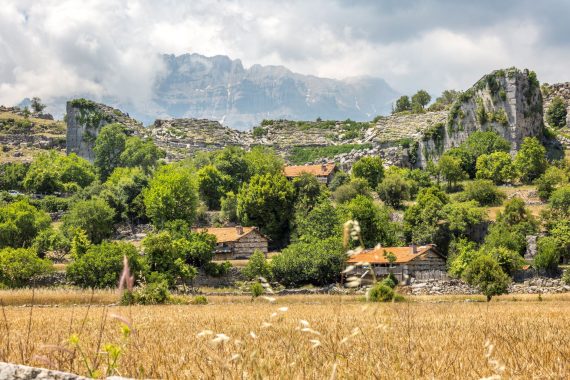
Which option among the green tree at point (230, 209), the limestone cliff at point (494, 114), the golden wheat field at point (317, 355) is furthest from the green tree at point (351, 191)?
the golden wheat field at point (317, 355)

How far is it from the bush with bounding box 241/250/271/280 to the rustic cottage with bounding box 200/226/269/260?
6984 mm

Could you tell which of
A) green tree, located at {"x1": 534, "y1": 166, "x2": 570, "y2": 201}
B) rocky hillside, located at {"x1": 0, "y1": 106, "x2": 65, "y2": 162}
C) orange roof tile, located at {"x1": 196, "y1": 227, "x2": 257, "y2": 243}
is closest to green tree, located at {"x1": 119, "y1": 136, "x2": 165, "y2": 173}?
rocky hillside, located at {"x1": 0, "y1": 106, "x2": 65, "y2": 162}

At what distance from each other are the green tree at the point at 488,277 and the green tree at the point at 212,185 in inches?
1700

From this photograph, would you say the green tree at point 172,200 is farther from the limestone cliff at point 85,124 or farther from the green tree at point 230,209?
the limestone cliff at point 85,124

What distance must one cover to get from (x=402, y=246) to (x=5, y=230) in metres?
42.8

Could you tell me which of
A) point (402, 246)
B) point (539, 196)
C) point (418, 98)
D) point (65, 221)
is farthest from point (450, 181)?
point (418, 98)

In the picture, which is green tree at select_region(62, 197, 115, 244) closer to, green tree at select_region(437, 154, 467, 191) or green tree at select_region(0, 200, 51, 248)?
green tree at select_region(0, 200, 51, 248)

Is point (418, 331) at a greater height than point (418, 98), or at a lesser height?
lesser

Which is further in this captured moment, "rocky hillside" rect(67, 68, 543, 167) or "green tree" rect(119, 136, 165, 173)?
"green tree" rect(119, 136, 165, 173)

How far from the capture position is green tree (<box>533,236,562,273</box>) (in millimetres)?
62188

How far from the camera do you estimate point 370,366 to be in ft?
22.9

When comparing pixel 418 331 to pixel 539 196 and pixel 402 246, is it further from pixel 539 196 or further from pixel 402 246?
pixel 539 196

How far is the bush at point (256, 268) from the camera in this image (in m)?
62.1

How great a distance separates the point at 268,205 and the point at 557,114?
7484cm
